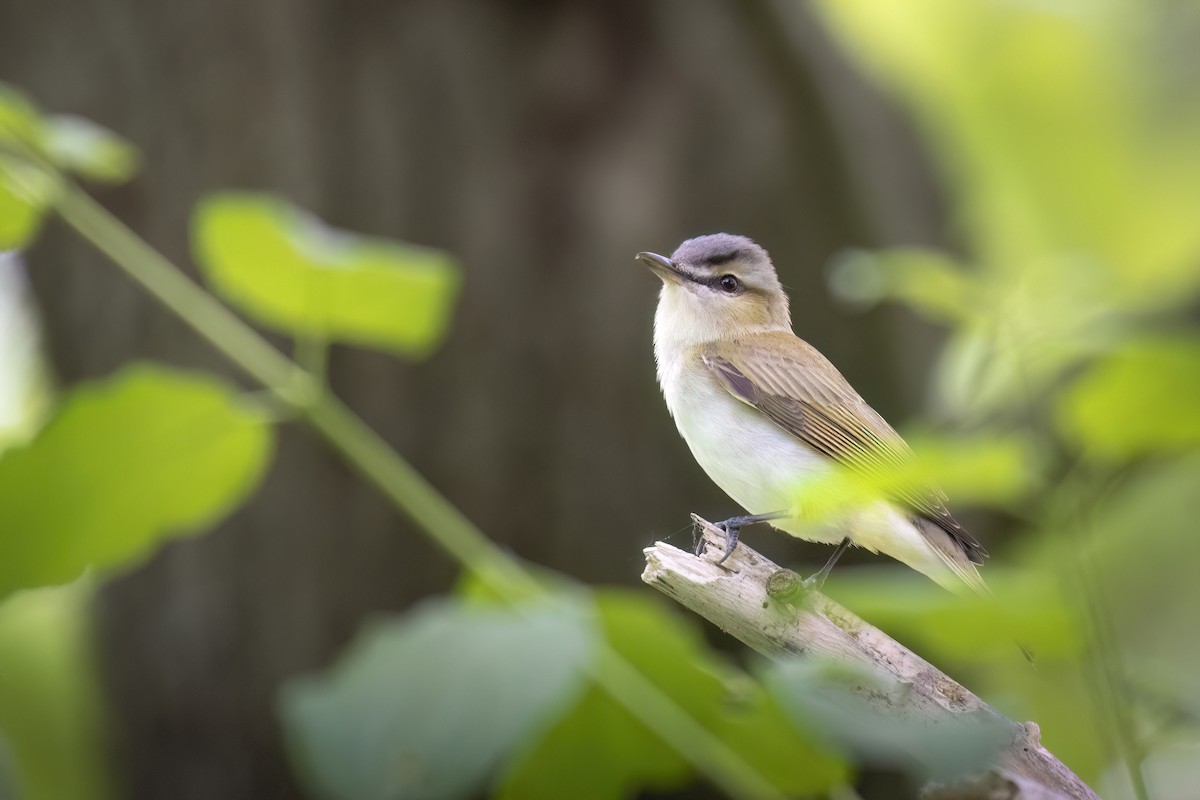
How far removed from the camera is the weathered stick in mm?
1206

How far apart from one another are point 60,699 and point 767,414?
11.9ft

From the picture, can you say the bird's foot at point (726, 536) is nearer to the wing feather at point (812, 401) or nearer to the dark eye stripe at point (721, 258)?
the wing feather at point (812, 401)

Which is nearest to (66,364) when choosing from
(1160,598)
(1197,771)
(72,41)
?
(72,41)

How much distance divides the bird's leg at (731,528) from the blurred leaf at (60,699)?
2131 mm

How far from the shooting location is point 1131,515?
2.04 metres

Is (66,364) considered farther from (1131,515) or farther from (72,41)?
(1131,515)

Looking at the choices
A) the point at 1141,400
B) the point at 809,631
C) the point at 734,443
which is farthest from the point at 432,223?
the point at 1141,400

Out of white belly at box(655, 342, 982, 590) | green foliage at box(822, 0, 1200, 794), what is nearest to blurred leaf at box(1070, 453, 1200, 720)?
green foliage at box(822, 0, 1200, 794)

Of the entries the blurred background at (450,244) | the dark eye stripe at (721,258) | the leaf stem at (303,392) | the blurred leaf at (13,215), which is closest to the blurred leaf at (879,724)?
the leaf stem at (303,392)

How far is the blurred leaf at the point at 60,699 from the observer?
345 centimetres

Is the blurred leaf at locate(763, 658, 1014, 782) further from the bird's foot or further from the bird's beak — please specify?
the bird's beak

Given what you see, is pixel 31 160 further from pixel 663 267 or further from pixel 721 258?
pixel 721 258

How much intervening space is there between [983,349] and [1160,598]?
286cm

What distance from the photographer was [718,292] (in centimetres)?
231
